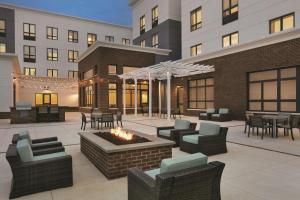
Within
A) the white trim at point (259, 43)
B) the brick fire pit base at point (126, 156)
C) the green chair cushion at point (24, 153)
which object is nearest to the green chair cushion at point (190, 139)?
the brick fire pit base at point (126, 156)

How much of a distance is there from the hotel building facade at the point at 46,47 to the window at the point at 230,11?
765 inches

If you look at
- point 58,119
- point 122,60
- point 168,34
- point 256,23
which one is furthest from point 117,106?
point 256,23

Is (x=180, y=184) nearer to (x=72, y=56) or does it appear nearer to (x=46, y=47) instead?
(x=46, y=47)

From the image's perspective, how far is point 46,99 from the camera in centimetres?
2864

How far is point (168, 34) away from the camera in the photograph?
22953 millimetres

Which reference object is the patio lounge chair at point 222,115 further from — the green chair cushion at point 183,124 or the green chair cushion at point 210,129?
the green chair cushion at point 210,129

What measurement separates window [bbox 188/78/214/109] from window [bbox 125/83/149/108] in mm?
5300

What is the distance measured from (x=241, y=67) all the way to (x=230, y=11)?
473 centimetres

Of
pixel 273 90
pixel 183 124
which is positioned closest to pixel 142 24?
pixel 273 90

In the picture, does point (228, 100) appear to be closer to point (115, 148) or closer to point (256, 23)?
point (256, 23)

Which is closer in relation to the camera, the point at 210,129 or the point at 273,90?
the point at 210,129

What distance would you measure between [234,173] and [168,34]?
20.1 metres

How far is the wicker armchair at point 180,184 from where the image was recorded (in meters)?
2.38

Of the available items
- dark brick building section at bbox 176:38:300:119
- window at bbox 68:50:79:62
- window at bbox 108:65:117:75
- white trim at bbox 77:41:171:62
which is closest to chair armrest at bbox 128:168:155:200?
dark brick building section at bbox 176:38:300:119
